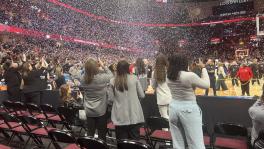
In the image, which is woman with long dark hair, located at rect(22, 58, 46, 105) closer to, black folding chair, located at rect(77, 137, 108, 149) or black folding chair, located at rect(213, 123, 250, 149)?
black folding chair, located at rect(77, 137, 108, 149)

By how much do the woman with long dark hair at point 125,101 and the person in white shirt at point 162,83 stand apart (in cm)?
102

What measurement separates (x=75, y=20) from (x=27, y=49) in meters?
9.34

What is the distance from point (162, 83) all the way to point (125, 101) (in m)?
1.30

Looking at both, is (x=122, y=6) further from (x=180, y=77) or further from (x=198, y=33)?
(x=180, y=77)

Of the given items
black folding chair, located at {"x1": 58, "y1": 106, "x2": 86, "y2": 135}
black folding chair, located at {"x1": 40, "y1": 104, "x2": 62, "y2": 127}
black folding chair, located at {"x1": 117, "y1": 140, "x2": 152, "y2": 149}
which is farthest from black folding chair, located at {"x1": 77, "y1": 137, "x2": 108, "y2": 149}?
black folding chair, located at {"x1": 40, "y1": 104, "x2": 62, "y2": 127}

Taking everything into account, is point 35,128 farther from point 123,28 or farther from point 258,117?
point 123,28

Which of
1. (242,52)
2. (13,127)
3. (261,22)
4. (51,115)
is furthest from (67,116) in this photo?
(242,52)

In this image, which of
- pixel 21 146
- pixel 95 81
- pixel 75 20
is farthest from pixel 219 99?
pixel 75 20

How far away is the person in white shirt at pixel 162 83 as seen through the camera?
5199 mm

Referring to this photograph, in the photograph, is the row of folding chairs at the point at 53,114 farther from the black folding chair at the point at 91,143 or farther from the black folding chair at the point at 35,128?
the black folding chair at the point at 91,143

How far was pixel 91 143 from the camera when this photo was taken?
11.4 ft

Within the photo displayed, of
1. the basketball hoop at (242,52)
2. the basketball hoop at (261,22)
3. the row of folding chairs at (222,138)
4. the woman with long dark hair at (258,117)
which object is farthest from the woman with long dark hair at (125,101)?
the basketball hoop at (242,52)

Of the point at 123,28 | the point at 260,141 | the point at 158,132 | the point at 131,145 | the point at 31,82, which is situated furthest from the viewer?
the point at 123,28

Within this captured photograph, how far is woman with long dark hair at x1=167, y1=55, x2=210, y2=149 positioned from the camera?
10.9 feet
